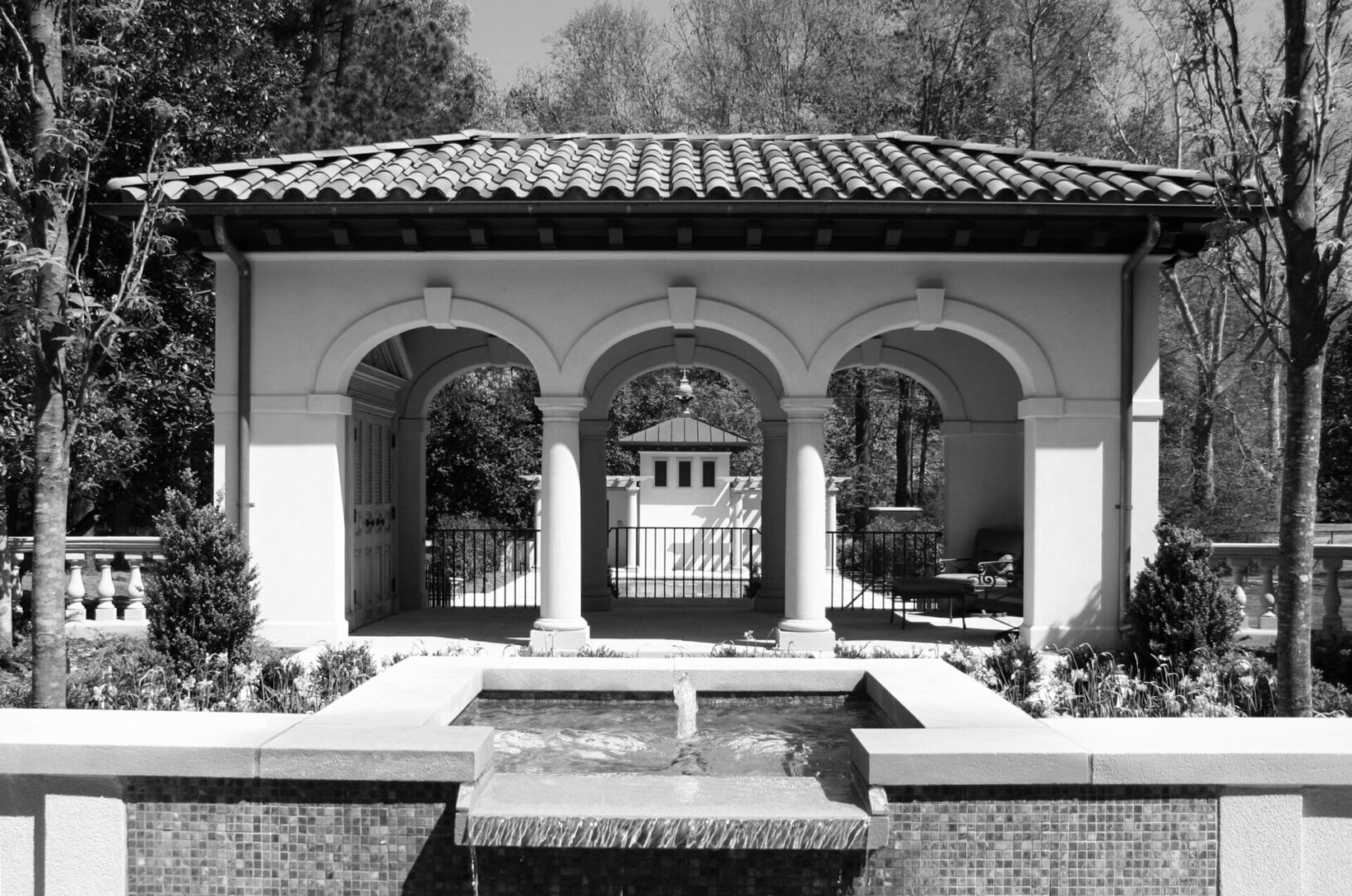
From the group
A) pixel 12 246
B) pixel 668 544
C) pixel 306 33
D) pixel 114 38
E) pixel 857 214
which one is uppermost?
pixel 306 33

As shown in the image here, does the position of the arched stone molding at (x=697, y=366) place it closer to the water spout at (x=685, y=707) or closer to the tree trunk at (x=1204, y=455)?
the water spout at (x=685, y=707)

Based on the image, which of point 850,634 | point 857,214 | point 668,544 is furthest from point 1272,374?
point 857,214

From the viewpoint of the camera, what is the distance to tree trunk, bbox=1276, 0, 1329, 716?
7266mm

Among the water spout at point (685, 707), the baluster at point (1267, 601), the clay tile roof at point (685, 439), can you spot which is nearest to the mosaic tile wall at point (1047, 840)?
the water spout at point (685, 707)

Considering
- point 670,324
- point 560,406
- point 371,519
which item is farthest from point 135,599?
point 670,324

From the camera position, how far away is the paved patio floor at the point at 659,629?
11008 mm

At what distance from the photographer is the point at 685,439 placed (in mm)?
25406

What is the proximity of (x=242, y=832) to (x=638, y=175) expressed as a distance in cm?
779

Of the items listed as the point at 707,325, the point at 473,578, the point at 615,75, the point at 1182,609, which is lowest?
the point at 473,578

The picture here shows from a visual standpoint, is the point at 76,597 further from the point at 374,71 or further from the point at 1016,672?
the point at 374,71

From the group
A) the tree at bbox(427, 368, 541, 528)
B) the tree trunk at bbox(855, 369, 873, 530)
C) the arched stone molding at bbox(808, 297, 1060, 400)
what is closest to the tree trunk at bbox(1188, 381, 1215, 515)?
the tree trunk at bbox(855, 369, 873, 530)

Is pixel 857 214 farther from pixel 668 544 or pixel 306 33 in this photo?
pixel 306 33

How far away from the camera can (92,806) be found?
14.0ft

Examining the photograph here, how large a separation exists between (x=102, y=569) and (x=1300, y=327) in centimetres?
1121
